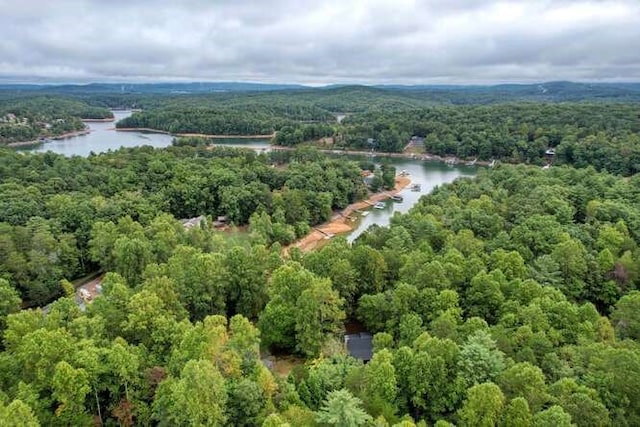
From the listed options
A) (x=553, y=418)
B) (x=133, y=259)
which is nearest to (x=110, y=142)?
(x=133, y=259)

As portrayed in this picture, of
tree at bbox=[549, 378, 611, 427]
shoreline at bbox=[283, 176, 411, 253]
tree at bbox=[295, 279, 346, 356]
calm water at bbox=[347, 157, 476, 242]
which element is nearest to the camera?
tree at bbox=[549, 378, 611, 427]

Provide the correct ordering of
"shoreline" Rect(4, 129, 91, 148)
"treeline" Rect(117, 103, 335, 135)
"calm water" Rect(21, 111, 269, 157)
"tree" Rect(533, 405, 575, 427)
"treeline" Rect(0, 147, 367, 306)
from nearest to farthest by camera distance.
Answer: "tree" Rect(533, 405, 575, 427)
"treeline" Rect(0, 147, 367, 306)
"calm water" Rect(21, 111, 269, 157)
"shoreline" Rect(4, 129, 91, 148)
"treeline" Rect(117, 103, 335, 135)

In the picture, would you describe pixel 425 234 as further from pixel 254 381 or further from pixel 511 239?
pixel 254 381

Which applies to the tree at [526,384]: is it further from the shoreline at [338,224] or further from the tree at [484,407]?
the shoreline at [338,224]

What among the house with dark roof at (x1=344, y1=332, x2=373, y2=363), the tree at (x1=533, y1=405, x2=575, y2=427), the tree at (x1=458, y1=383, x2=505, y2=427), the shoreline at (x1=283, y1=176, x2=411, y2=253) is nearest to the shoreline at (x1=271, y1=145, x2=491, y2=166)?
the shoreline at (x1=283, y1=176, x2=411, y2=253)

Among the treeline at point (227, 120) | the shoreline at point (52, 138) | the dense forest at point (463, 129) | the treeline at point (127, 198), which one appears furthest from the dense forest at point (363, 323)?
the treeline at point (227, 120)

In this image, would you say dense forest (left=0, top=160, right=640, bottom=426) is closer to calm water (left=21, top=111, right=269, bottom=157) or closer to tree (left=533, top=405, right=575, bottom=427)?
tree (left=533, top=405, right=575, bottom=427)
